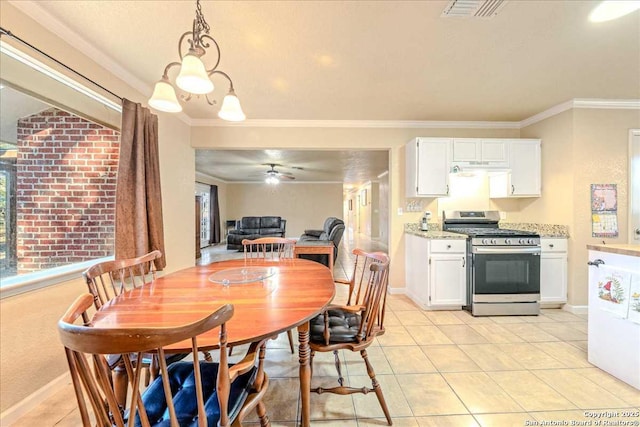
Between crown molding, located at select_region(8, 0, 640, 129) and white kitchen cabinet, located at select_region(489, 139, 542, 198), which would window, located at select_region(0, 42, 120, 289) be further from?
white kitchen cabinet, located at select_region(489, 139, 542, 198)

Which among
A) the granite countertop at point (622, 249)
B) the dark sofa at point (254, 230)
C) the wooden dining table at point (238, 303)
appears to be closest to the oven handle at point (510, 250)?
the granite countertop at point (622, 249)

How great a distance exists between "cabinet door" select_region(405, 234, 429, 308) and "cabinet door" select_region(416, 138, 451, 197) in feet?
2.30

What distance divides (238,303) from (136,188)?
172 centimetres

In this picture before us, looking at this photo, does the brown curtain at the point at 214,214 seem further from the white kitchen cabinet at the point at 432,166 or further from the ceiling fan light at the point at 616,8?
the ceiling fan light at the point at 616,8

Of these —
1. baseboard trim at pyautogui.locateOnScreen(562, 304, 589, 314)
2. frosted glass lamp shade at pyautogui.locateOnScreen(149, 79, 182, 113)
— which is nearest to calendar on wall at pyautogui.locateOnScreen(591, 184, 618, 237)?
baseboard trim at pyautogui.locateOnScreen(562, 304, 589, 314)

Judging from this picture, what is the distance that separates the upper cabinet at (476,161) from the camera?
339 centimetres

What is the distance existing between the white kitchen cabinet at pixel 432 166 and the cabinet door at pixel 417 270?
0.65 metres

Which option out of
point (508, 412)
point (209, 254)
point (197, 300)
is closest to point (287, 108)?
point (197, 300)

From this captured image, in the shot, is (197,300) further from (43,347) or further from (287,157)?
(287,157)

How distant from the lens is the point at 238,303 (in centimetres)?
126

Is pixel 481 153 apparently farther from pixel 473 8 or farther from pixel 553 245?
pixel 473 8

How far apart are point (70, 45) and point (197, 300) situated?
82.4 inches

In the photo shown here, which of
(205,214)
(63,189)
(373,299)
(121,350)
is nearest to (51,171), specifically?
(63,189)

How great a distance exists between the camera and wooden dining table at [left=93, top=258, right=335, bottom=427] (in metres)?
1.03
